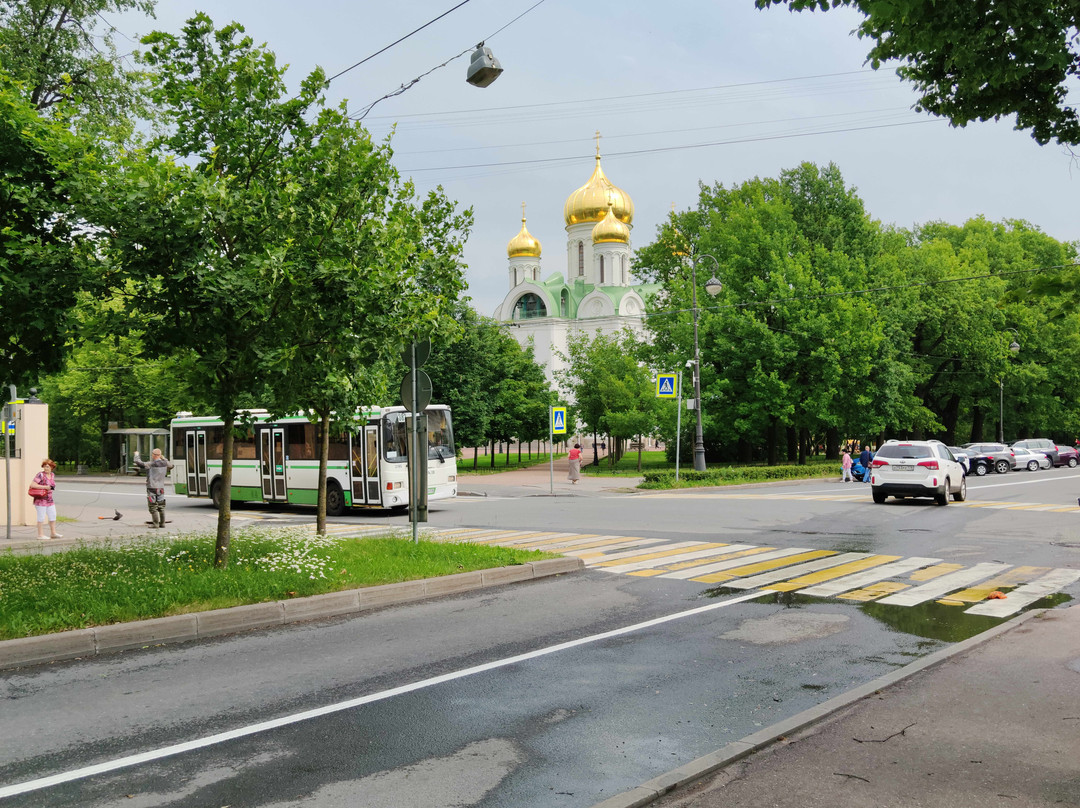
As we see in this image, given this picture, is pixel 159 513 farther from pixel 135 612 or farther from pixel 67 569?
pixel 135 612

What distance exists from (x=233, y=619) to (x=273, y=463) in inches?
703

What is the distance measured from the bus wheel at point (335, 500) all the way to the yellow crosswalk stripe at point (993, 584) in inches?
660

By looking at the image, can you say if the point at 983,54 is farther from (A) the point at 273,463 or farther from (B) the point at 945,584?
(A) the point at 273,463

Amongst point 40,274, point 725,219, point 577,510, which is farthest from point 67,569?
point 725,219

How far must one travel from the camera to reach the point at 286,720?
546 centimetres

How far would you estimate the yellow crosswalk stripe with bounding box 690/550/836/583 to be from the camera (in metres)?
10.9

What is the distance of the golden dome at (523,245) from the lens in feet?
293

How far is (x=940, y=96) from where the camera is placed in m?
7.20

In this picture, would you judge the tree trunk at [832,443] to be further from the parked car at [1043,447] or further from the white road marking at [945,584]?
the white road marking at [945,584]

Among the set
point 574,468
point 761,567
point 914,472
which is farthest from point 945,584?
→ point 574,468

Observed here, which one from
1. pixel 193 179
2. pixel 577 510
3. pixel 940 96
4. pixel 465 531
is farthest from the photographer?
pixel 577 510

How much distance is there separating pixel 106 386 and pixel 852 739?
55019 millimetres

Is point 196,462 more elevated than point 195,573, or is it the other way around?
point 196,462

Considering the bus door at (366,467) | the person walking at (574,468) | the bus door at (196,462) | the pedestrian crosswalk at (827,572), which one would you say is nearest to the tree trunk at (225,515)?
the pedestrian crosswalk at (827,572)
